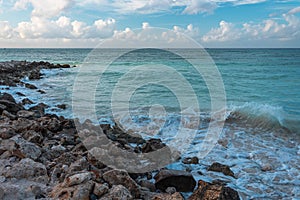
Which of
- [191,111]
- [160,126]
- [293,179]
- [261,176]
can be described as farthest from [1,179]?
[191,111]

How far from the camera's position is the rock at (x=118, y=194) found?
10.2ft

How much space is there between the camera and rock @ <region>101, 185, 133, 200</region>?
310cm

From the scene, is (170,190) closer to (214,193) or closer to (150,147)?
(214,193)

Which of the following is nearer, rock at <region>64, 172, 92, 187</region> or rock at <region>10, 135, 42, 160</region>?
rock at <region>64, 172, 92, 187</region>

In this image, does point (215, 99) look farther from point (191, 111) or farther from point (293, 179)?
point (293, 179)

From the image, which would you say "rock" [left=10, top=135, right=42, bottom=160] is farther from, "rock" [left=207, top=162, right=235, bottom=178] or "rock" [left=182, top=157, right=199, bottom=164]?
"rock" [left=207, top=162, right=235, bottom=178]

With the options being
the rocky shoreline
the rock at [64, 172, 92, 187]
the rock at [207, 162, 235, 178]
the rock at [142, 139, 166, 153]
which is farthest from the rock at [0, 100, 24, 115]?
the rock at [207, 162, 235, 178]

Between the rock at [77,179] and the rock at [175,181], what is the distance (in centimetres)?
110

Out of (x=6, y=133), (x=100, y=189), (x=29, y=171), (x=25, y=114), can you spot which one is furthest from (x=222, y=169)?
(x=25, y=114)

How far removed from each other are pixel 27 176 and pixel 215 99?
32.0 feet

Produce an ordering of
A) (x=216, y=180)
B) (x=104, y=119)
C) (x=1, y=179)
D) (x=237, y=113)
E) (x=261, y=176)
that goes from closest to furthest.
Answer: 1. (x=1, y=179)
2. (x=216, y=180)
3. (x=261, y=176)
4. (x=104, y=119)
5. (x=237, y=113)

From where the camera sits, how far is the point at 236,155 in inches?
229

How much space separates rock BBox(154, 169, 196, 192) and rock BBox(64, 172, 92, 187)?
3.62ft

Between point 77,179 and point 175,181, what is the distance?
55.6 inches
